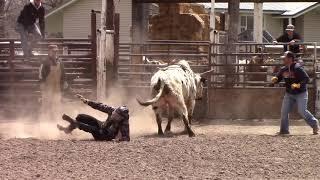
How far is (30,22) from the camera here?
15508 mm

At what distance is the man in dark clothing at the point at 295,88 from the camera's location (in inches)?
491

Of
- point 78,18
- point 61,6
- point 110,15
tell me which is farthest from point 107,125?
point 61,6

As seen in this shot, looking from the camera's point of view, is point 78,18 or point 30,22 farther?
point 78,18

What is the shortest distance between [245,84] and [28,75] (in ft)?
18.4

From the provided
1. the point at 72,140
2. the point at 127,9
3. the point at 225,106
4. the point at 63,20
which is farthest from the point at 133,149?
the point at 63,20

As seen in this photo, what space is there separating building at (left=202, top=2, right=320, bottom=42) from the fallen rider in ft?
89.5

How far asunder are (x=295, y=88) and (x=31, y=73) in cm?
700

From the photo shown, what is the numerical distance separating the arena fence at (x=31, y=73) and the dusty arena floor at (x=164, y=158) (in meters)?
4.53

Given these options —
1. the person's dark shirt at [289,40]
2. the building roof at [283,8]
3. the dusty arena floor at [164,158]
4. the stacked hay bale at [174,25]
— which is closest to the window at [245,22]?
the building roof at [283,8]

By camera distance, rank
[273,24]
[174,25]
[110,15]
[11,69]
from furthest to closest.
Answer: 1. [273,24]
2. [174,25]
3. [11,69]
4. [110,15]

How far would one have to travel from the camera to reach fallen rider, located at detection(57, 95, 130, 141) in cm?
1044

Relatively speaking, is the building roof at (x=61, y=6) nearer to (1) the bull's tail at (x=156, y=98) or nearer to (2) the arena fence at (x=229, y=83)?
(2) the arena fence at (x=229, y=83)

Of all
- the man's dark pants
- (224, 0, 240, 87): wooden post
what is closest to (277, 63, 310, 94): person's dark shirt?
(224, 0, 240, 87): wooden post

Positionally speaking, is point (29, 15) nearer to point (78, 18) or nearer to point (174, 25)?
point (174, 25)
